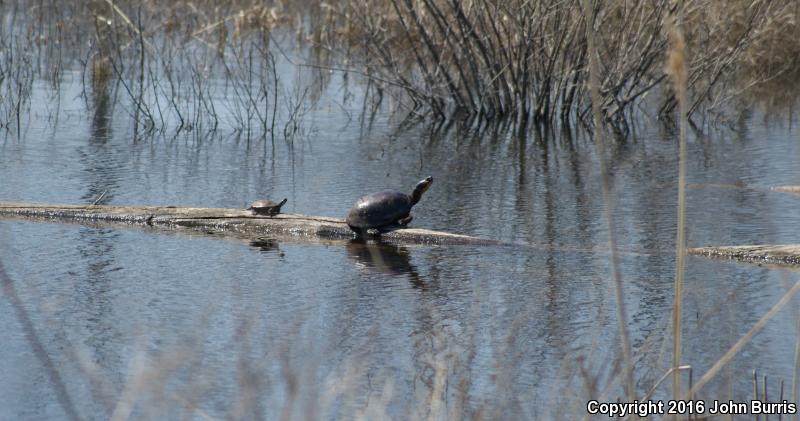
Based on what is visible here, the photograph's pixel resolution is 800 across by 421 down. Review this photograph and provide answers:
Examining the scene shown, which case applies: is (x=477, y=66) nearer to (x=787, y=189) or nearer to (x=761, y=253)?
(x=787, y=189)

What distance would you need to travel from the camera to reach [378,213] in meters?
7.13

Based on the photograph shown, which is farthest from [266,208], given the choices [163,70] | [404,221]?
[163,70]

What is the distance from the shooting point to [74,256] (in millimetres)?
6684

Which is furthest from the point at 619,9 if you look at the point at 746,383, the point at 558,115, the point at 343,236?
the point at 746,383

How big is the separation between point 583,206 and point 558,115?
5622 mm

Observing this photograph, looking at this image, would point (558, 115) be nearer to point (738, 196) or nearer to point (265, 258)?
point (738, 196)

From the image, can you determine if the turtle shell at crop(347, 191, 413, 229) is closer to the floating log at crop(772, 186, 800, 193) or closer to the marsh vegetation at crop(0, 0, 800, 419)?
the marsh vegetation at crop(0, 0, 800, 419)

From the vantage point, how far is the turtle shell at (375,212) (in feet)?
23.4

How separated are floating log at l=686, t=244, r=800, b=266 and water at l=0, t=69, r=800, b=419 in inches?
5.0

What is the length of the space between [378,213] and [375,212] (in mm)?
20

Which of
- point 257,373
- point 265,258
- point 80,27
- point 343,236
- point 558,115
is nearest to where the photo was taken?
point 257,373

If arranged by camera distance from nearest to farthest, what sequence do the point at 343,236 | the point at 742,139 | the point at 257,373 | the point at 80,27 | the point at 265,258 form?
1. the point at 257,373
2. the point at 265,258
3. the point at 343,236
4. the point at 742,139
5. the point at 80,27

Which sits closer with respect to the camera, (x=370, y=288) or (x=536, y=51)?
(x=370, y=288)

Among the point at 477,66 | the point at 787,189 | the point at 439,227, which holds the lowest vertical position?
the point at 439,227
